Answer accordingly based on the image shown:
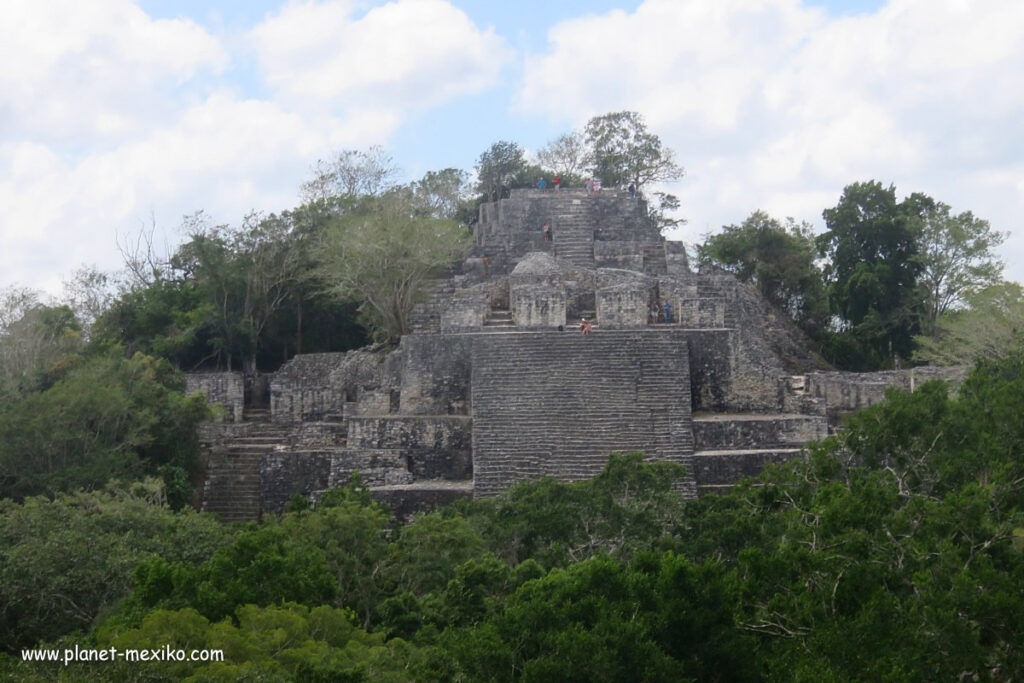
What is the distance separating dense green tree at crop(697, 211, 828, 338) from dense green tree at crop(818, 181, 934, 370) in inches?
61.0

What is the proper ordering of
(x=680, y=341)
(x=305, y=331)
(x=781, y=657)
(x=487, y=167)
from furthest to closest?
(x=487, y=167) < (x=305, y=331) < (x=680, y=341) < (x=781, y=657)

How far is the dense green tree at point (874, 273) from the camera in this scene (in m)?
26.8

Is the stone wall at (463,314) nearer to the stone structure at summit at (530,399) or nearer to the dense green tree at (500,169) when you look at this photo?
the stone structure at summit at (530,399)

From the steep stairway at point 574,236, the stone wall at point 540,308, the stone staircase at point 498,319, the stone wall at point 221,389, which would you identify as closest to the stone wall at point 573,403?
the stone wall at point 540,308

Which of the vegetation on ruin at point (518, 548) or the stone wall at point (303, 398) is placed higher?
the stone wall at point (303, 398)

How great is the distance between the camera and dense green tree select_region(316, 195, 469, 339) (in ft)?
80.8

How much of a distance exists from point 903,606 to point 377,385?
13016mm

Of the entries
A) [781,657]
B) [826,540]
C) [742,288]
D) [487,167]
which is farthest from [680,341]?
[487,167]

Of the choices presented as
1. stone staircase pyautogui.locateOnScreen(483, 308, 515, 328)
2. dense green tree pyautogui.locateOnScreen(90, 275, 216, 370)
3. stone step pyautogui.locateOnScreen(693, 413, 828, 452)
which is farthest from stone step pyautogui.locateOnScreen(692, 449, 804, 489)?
dense green tree pyautogui.locateOnScreen(90, 275, 216, 370)

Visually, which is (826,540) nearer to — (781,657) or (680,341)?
(781,657)

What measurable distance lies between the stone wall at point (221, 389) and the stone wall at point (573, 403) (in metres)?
5.94

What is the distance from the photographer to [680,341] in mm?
20766

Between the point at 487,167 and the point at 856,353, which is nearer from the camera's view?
the point at 856,353

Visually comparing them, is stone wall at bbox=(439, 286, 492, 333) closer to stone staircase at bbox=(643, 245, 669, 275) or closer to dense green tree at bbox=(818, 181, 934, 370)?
stone staircase at bbox=(643, 245, 669, 275)
